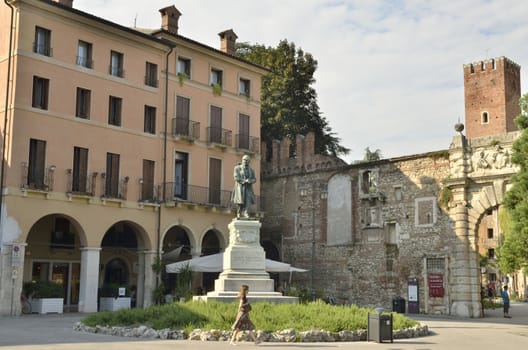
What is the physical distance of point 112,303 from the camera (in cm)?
2955

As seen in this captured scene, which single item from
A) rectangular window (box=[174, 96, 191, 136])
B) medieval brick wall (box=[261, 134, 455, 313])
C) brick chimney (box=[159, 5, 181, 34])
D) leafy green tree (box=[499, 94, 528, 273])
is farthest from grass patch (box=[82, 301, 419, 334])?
brick chimney (box=[159, 5, 181, 34])

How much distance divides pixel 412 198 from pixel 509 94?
32.3 metres

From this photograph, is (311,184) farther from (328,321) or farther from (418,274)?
(328,321)

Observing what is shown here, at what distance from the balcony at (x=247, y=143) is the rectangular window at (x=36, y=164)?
11.4 meters

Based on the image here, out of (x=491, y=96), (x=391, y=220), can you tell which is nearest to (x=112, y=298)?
(x=391, y=220)

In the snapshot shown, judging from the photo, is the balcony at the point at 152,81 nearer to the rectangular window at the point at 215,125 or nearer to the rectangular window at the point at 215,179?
the rectangular window at the point at 215,125

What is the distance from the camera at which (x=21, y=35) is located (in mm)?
26891

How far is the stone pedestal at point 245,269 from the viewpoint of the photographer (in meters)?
19.3

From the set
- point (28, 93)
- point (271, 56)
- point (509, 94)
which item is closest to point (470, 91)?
point (509, 94)

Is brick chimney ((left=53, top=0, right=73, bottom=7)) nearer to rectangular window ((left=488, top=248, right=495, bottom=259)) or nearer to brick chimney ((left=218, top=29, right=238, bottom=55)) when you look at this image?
brick chimney ((left=218, top=29, right=238, bottom=55))

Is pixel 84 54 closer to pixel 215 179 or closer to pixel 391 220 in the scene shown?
pixel 215 179

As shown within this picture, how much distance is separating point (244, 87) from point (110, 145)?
1023 centimetres

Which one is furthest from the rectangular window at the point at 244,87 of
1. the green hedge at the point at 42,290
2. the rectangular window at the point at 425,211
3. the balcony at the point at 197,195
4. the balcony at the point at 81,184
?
the green hedge at the point at 42,290

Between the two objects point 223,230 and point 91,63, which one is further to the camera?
point 223,230
